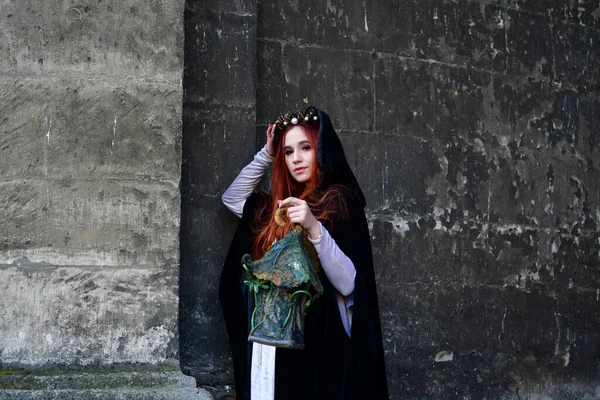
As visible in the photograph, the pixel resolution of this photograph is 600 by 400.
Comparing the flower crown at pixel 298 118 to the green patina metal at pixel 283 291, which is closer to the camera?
the green patina metal at pixel 283 291

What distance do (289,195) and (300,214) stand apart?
56 cm

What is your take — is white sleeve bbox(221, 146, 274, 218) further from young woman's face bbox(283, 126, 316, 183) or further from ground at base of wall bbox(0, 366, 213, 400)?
ground at base of wall bbox(0, 366, 213, 400)

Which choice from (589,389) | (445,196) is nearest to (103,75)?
(445,196)

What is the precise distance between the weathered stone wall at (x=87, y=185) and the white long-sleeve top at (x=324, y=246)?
49cm

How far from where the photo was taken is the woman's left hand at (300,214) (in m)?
4.36

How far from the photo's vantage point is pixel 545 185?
624 centimetres

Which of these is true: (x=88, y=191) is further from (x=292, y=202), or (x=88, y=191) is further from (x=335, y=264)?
(x=335, y=264)

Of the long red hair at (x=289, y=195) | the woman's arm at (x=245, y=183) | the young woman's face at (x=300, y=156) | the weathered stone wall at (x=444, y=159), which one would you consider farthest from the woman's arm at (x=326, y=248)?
the weathered stone wall at (x=444, y=159)

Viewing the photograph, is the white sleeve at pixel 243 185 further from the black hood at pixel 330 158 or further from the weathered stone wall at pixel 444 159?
the black hood at pixel 330 158

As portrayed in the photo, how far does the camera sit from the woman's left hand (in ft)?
14.3

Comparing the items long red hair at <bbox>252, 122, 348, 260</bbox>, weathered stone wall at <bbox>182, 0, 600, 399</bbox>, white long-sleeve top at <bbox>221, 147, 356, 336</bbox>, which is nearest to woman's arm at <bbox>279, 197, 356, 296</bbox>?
white long-sleeve top at <bbox>221, 147, 356, 336</bbox>

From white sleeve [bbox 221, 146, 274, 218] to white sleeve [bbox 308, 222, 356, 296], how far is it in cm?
65

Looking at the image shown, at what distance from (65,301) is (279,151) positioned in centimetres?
116

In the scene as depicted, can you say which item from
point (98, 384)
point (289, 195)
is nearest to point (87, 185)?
point (98, 384)
